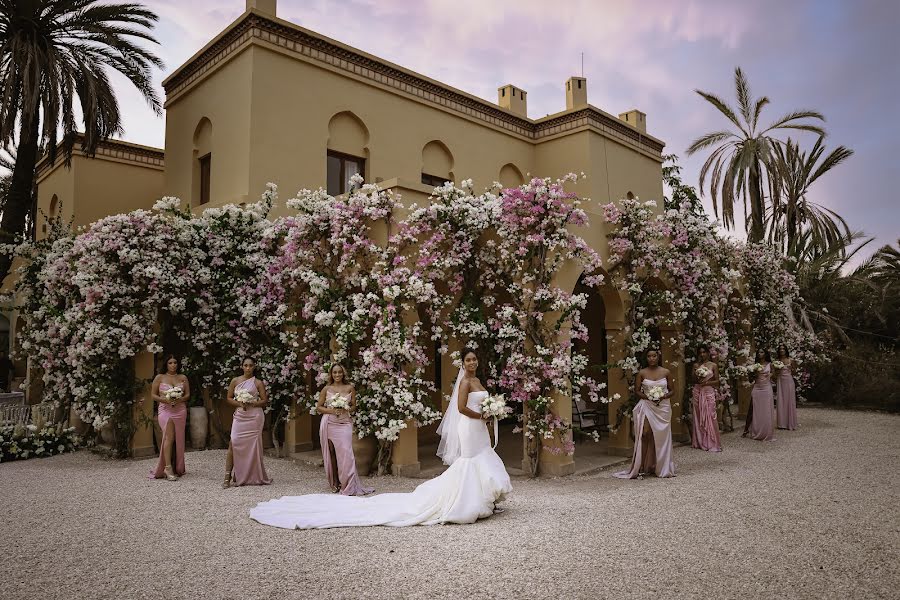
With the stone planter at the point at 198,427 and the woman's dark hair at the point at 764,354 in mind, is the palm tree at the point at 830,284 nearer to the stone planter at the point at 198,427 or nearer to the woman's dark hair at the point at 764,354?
the woman's dark hair at the point at 764,354

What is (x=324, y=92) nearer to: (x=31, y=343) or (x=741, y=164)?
(x=31, y=343)

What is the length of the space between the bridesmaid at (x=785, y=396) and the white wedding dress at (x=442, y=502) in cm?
982

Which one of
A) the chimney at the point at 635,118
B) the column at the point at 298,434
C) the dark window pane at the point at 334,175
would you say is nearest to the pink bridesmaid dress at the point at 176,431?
the column at the point at 298,434

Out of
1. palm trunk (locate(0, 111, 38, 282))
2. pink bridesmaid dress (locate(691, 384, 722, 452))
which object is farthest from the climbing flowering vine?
palm trunk (locate(0, 111, 38, 282))

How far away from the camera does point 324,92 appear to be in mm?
12867

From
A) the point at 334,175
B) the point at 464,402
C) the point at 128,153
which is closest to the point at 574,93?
the point at 334,175

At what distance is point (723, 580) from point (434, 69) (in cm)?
1370

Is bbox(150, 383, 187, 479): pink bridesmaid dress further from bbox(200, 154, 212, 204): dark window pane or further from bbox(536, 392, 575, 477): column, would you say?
bbox(200, 154, 212, 204): dark window pane

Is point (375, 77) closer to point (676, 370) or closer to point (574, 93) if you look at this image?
point (574, 93)

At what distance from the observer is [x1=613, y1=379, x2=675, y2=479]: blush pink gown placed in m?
8.97

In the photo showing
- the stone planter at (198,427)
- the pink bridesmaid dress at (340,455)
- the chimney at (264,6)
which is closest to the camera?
the pink bridesmaid dress at (340,455)

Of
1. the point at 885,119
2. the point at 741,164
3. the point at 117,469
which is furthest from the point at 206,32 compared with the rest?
the point at 741,164

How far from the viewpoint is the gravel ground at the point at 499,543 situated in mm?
4566

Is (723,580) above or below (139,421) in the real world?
below
